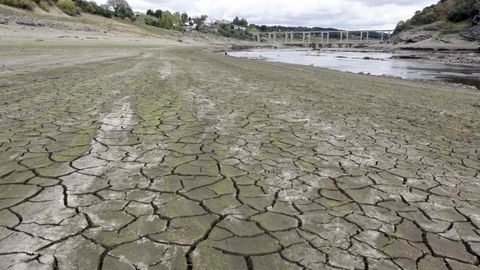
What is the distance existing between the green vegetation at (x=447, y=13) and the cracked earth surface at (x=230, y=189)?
242 ft

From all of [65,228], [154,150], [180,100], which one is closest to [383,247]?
[65,228]

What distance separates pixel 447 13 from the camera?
76.3 metres

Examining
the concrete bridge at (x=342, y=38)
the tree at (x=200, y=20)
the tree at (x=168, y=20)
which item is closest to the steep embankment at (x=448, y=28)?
the concrete bridge at (x=342, y=38)

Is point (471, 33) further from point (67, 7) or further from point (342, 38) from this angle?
point (342, 38)

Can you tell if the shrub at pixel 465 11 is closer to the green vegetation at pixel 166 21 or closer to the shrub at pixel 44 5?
the green vegetation at pixel 166 21

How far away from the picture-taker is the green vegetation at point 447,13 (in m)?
67.6

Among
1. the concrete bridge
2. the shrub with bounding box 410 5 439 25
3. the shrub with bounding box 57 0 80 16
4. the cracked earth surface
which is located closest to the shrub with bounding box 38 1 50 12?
the shrub with bounding box 57 0 80 16

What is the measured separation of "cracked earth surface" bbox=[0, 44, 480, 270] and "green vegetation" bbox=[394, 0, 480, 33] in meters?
73.8

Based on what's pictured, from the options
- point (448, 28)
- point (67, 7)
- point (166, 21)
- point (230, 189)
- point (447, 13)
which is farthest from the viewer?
point (166, 21)

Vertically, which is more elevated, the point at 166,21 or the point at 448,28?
the point at 166,21

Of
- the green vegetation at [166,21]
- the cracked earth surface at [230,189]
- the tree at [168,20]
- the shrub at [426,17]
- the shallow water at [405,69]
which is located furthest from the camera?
the tree at [168,20]

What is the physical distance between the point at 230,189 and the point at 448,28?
82.0 m

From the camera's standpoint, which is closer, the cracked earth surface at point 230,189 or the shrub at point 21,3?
the cracked earth surface at point 230,189

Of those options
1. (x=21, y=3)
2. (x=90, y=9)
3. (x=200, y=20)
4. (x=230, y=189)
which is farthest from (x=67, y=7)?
(x=200, y=20)
